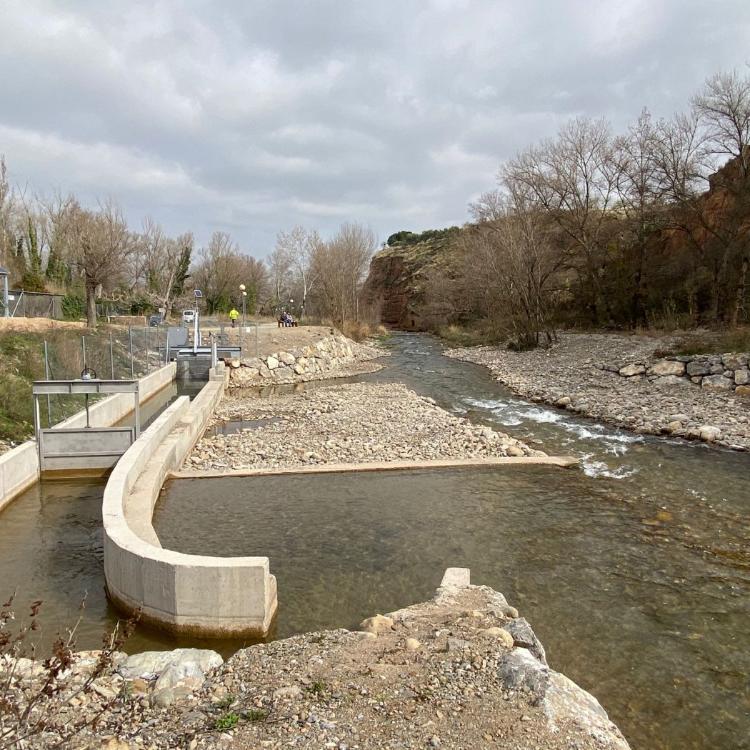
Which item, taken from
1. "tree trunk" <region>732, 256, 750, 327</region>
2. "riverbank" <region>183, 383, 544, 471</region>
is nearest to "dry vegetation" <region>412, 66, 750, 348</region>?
"tree trunk" <region>732, 256, 750, 327</region>

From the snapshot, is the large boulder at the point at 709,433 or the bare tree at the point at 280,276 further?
the bare tree at the point at 280,276

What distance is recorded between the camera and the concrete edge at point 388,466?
11.2m

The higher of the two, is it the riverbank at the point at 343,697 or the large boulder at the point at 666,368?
the large boulder at the point at 666,368

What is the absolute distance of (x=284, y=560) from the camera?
7594 mm

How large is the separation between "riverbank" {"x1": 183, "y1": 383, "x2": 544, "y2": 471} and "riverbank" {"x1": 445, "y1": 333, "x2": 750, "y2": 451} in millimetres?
4359

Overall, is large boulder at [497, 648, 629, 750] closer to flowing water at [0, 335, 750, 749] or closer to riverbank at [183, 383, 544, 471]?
flowing water at [0, 335, 750, 749]

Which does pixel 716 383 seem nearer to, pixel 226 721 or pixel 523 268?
pixel 523 268

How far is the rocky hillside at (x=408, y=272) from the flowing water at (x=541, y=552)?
5696 cm

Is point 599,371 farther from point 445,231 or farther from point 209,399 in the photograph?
point 445,231

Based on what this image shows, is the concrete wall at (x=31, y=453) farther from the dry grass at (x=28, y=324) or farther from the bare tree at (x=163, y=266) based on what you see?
the bare tree at (x=163, y=266)

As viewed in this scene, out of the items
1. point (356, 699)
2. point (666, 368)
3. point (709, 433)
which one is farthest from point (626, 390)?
point (356, 699)

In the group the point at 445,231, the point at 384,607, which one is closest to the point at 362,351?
the point at 384,607

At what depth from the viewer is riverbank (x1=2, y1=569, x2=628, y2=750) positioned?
361cm

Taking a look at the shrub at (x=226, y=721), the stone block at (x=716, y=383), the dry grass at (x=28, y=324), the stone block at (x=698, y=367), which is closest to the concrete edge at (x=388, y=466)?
the shrub at (x=226, y=721)
